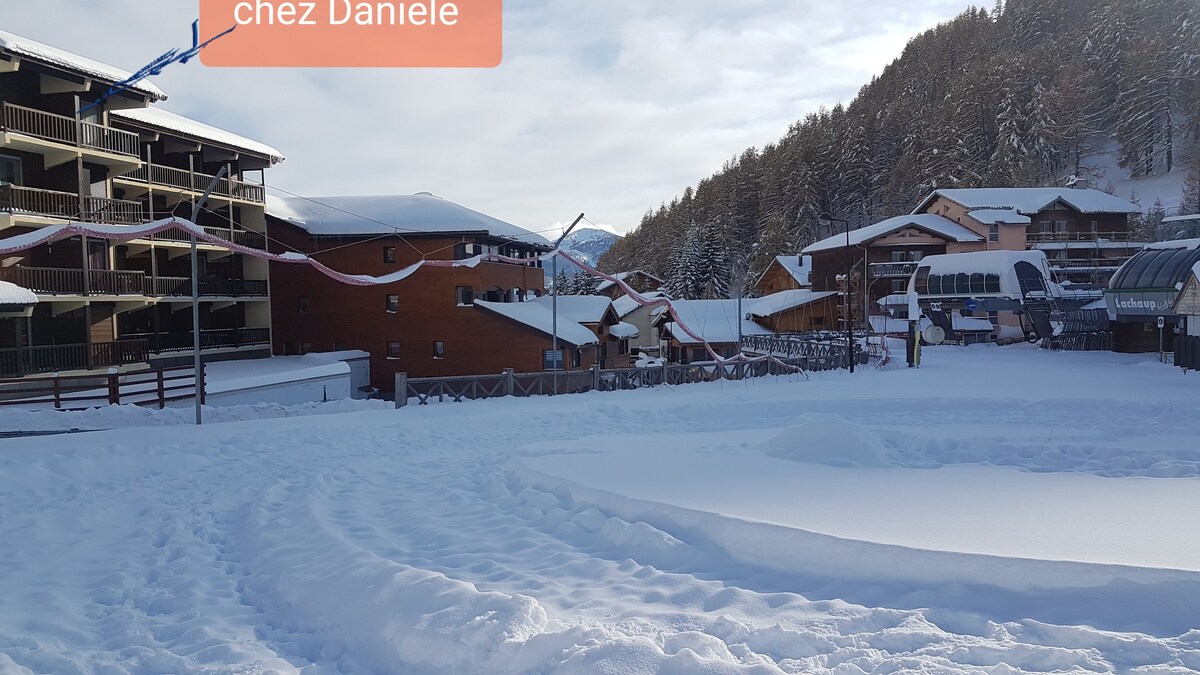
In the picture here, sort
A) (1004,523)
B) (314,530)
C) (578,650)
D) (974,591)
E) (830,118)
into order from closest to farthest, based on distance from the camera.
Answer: (578,650) < (974,591) < (1004,523) < (314,530) < (830,118)

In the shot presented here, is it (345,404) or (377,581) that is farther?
(345,404)

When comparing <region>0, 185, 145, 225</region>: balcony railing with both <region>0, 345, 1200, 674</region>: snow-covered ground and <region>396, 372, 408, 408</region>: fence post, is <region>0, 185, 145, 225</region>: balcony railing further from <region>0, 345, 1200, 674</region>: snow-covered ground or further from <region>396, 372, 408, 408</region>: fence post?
<region>396, 372, 408, 408</region>: fence post

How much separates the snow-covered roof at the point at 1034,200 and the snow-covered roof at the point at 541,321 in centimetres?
3643

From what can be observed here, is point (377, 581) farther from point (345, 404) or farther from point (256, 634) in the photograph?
point (345, 404)

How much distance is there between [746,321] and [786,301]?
3659mm

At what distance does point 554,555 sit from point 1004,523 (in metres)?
4.74

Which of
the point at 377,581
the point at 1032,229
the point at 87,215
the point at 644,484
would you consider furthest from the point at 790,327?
the point at 377,581

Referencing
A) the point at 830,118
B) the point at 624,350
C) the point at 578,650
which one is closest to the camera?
the point at 578,650

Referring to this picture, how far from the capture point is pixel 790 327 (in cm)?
6094

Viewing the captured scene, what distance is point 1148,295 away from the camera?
105ft

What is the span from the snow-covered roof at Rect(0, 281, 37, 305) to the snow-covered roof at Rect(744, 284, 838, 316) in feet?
162

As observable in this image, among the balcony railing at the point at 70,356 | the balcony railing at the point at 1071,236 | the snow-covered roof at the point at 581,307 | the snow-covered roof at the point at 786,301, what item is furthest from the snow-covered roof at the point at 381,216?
the balcony railing at the point at 1071,236

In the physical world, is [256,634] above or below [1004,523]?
below

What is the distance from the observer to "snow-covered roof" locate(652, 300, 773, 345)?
188 feet
